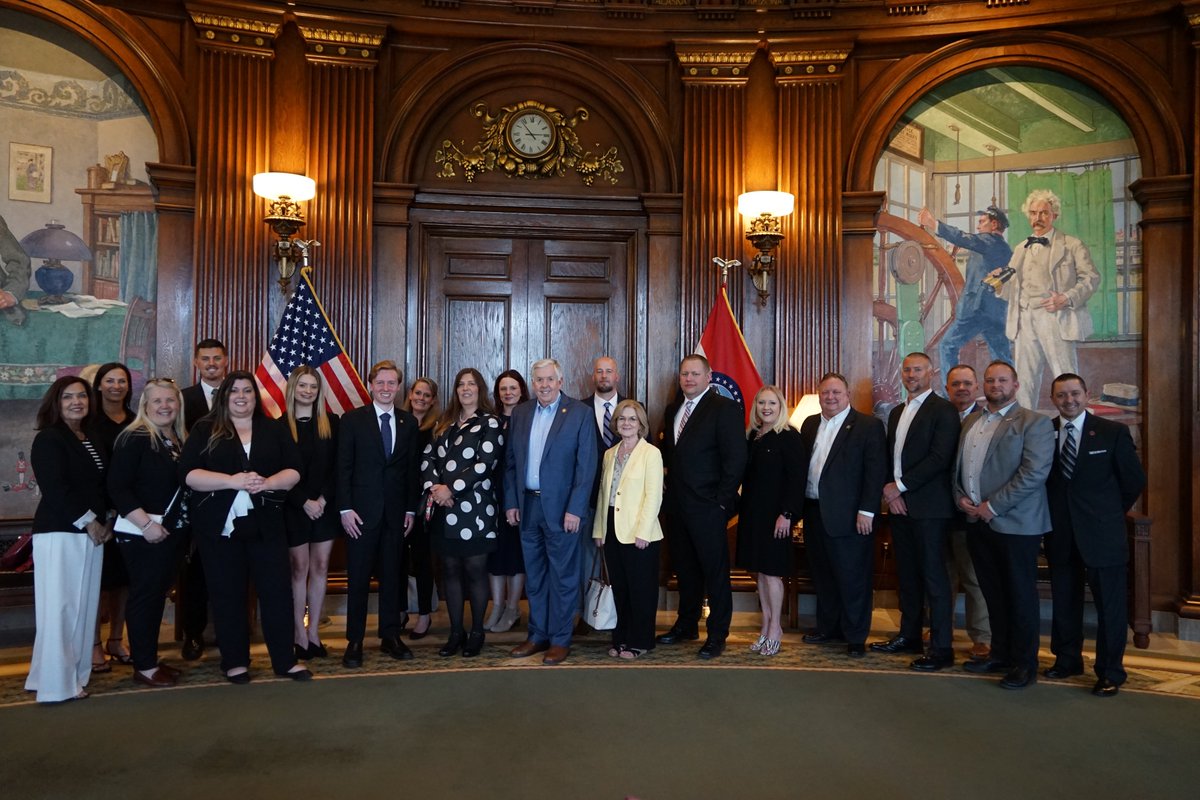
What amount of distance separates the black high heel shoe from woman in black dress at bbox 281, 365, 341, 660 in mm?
681

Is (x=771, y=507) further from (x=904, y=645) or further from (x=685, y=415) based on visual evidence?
(x=904, y=645)

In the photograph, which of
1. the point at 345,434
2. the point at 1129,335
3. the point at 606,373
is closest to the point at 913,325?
the point at 1129,335

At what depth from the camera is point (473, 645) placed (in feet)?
17.3

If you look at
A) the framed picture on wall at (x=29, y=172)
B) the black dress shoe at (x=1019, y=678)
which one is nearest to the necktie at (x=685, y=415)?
the black dress shoe at (x=1019, y=678)

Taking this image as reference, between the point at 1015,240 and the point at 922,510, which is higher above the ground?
the point at 1015,240

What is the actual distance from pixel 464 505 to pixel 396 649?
0.90m

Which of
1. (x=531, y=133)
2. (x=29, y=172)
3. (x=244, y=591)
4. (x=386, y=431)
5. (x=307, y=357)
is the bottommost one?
(x=244, y=591)

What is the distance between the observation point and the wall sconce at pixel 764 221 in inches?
270

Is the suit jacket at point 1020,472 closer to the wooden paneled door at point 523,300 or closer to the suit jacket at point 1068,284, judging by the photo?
the suit jacket at point 1068,284

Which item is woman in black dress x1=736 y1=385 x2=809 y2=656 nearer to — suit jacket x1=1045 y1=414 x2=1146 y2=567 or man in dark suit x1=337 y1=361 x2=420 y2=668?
suit jacket x1=1045 y1=414 x2=1146 y2=567

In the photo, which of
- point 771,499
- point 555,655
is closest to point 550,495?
point 555,655

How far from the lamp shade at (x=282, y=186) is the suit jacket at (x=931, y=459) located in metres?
4.40

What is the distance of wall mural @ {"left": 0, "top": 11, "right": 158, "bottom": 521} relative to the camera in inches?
250

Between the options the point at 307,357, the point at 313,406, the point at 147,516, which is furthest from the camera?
the point at 307,357
